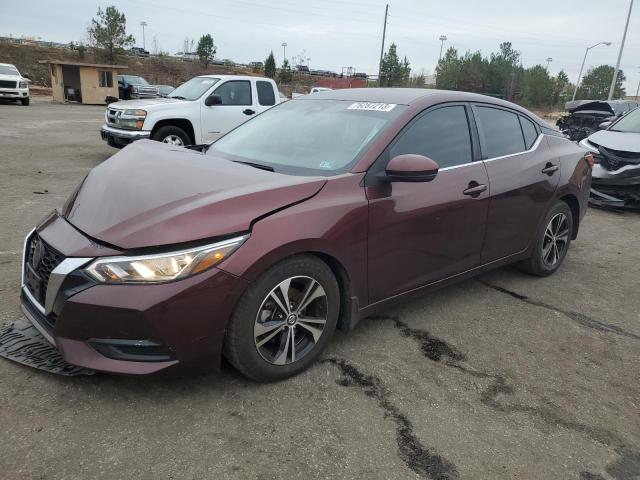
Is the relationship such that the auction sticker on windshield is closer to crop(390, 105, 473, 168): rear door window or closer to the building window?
crop(390, 105, 473, 168): rear door window

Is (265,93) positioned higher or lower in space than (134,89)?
higher

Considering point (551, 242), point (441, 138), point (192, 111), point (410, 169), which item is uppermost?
point (441, 138)

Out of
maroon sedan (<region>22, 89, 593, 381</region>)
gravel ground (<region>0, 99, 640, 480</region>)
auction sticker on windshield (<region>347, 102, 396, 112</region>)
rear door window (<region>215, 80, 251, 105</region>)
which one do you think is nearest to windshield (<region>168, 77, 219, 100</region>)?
rear door window (<region>215, 80, 251, 105</region>)

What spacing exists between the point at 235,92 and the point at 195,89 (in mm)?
794

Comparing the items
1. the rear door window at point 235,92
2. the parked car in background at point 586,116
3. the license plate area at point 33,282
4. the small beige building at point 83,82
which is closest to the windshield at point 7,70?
the small beige building at point 83,82

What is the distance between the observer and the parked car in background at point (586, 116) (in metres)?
13.9

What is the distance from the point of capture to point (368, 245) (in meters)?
3.07

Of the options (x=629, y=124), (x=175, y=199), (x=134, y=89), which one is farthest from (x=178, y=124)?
(x=134, y=89)

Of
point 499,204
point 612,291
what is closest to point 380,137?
point 499,204

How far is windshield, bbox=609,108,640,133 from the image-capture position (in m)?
8.55

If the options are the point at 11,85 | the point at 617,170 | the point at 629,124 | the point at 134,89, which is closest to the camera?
the point at 617,170

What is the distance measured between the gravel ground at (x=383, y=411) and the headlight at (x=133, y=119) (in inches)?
216

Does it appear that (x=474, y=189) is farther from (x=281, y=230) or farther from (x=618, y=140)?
(x=618, y=140)

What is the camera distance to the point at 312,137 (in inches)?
138
